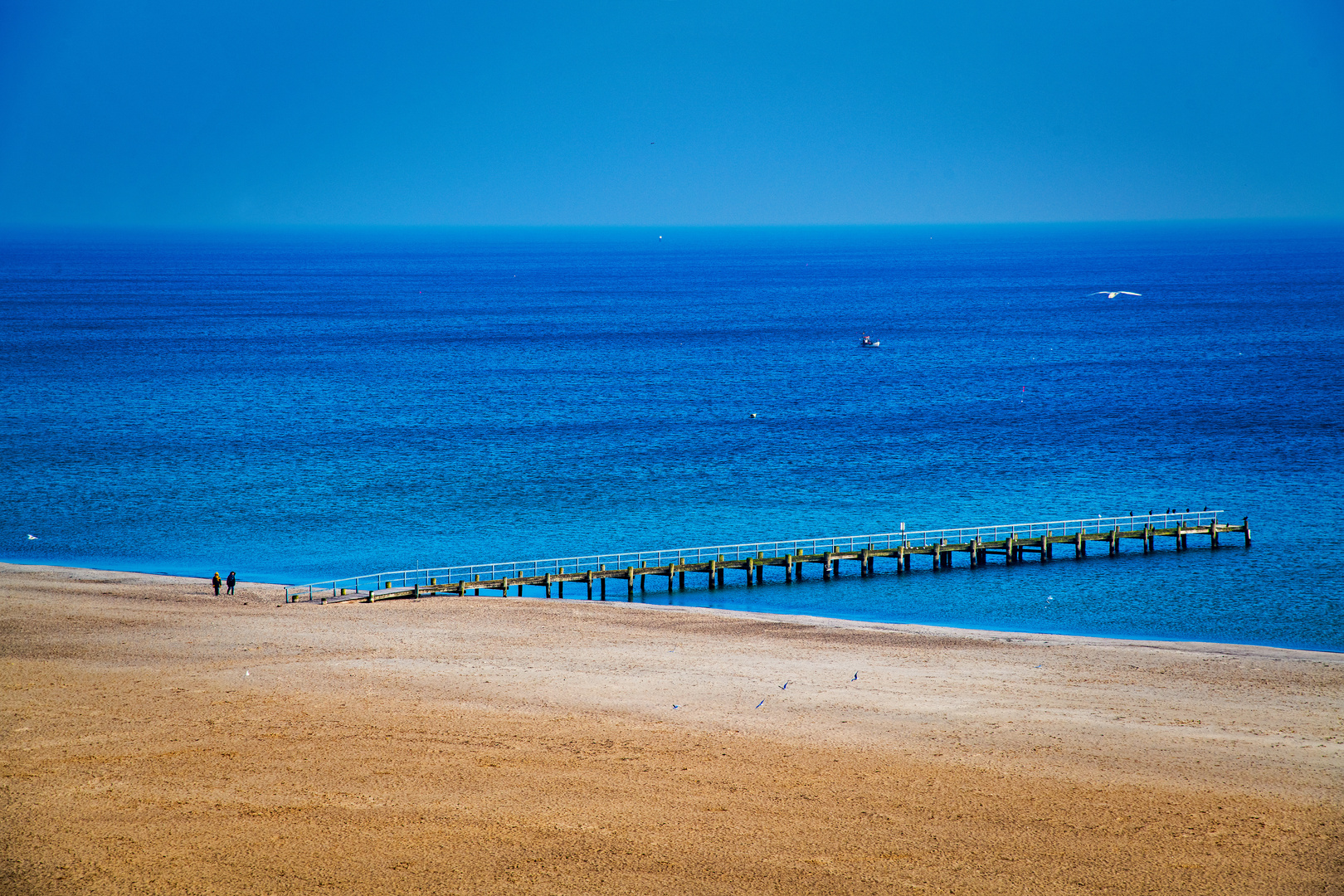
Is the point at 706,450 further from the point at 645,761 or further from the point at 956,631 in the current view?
the point at 645,761

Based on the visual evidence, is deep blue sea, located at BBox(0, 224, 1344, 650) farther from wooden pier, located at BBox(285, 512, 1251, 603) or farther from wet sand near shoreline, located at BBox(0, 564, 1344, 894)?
wet sand near shoreline, located at BBox(0, 564, 1344, 894)

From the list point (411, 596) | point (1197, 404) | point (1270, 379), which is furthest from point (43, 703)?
point (1270, 379)

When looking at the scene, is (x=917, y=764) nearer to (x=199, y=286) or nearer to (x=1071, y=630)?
(x=1071, y=630)

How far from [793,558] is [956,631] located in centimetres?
912

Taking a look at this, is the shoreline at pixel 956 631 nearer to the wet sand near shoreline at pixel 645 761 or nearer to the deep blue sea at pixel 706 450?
the wet sand near shoreline at pixel 645 761

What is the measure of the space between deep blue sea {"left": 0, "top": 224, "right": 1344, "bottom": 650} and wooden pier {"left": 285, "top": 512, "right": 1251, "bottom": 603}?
35.4 inches

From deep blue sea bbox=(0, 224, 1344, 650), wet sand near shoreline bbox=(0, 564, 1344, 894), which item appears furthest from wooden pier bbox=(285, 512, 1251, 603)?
wet sand near shoreline bbox=(0, 564, 1344, 894)

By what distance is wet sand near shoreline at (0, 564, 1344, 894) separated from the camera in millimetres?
21875

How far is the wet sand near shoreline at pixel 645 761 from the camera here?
21.9m

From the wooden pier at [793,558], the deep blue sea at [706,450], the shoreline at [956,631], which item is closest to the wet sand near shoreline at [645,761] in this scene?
the shoreline at [956,631]

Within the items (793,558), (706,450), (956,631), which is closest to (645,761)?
(956,631)

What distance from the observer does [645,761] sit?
86.5ft

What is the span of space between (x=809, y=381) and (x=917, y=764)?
73.9 metres

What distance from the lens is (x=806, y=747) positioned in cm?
2728
